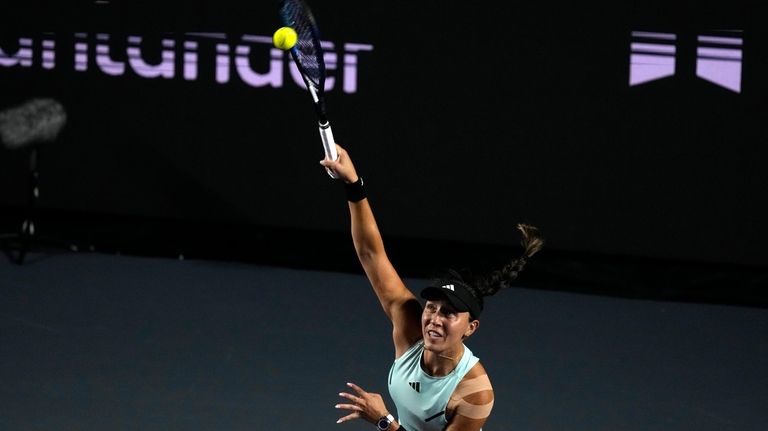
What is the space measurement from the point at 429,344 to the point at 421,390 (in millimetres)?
177

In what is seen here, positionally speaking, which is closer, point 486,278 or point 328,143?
point 328,143

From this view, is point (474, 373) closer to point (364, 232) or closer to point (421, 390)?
point (421, 390)

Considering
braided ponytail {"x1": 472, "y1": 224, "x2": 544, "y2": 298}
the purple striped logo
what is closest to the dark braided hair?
braided ponytail {"x1": 472, "y1": 224, "x2": 544, "y2": 298}

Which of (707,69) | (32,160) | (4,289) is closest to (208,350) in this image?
(4,289)

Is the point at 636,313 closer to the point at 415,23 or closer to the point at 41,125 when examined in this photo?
the point at 415,23

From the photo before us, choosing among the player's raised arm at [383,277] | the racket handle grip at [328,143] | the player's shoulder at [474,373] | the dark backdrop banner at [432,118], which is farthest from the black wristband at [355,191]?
the dark backdrop banner at [432,118]

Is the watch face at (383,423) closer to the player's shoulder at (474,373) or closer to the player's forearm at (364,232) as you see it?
the player's shoulder at (474,373)

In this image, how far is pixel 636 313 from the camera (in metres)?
8.45

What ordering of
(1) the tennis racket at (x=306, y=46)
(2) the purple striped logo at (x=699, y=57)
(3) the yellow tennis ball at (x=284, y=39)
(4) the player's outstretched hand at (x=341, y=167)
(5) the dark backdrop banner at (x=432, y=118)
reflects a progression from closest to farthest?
1. (4) the player's outstretched hand at (x=341, y=167)
2. (3) the yellow tennis ball at (x=284, y=39)
3. (1) the tennis racket at (x=306, y=46)
4. (2) the purple striped logo at (x=699, y=57)
5. (5) the dark backdrop banner at (x=432, y=118)

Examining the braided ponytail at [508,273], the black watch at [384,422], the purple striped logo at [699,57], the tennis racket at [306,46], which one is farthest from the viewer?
the purple striped logo at [699,57]

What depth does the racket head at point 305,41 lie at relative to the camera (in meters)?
4.59

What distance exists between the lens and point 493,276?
4195 millimetres

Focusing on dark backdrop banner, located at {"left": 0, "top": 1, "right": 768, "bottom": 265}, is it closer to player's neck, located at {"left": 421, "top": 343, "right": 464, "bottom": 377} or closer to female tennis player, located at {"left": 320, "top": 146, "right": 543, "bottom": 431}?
female tennis player, located at {"left": 320, "top": 146, "right": 543, "bottom": 431}

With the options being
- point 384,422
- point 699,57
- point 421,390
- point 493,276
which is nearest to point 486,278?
point 493,276
